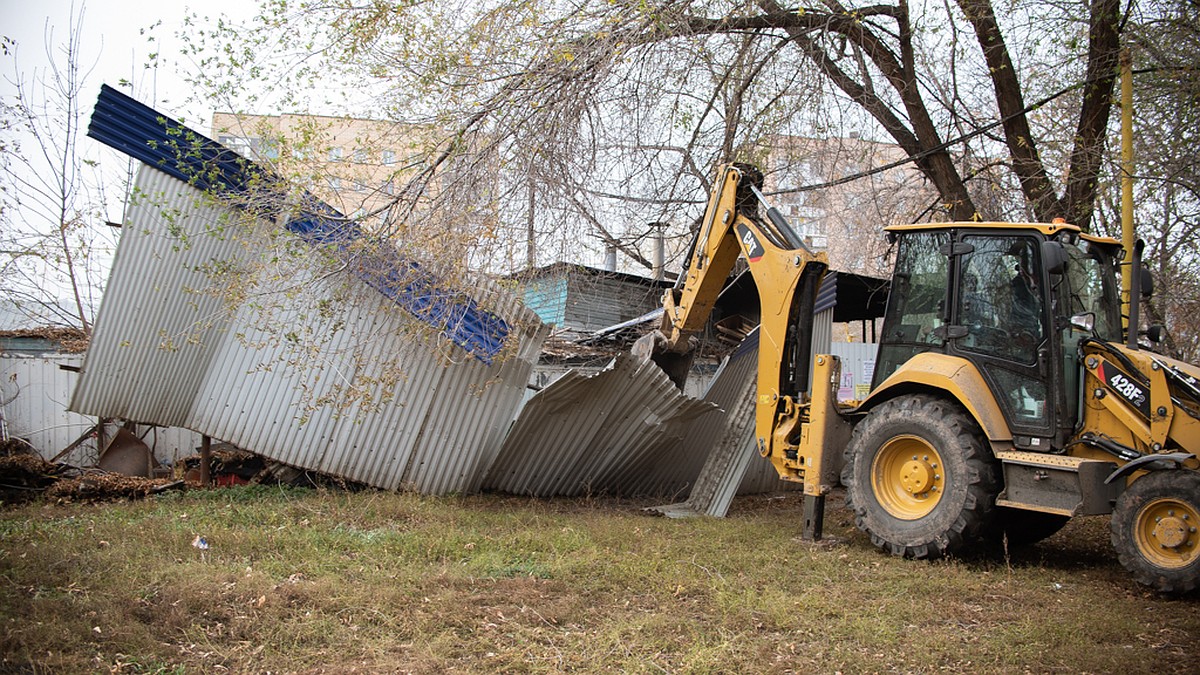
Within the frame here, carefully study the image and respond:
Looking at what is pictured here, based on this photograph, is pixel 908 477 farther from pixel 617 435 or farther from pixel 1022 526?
pixel 617 435

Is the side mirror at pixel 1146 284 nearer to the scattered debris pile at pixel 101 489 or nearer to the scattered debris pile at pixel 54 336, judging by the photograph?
the scattered debris pile at pixel 101 489

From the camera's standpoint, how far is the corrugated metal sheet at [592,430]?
871cm

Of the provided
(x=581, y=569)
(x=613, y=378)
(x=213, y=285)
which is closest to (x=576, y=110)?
(x=613, y=378)

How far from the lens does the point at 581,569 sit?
612 centimetres

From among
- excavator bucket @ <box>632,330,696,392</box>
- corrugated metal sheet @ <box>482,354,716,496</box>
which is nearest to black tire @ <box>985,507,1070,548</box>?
corrugated metal sheet @ <box>482,354,716,496</box>

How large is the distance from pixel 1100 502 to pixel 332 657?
5.18 m

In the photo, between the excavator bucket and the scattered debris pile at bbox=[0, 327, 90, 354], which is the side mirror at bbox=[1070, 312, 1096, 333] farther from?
the scattered debris pile at bbox=[0, 327, 90, 354]

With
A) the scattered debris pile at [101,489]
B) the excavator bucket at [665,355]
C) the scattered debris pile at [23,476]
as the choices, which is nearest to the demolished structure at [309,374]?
→ the excavator bucket at [665,355]

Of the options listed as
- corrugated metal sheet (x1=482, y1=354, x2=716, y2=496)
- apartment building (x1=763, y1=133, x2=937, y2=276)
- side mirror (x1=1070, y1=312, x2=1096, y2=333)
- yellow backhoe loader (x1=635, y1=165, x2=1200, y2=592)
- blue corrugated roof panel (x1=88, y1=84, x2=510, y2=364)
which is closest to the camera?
yellow backhoe loader (x1=635, y1=165, x2=1200, y2=592)

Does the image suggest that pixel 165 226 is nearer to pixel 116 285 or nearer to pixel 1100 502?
pixel 116 285

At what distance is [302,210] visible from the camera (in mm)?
7496

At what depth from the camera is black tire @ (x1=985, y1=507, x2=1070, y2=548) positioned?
7639mm

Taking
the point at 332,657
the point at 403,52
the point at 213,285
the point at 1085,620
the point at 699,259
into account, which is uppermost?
the point at 403,52

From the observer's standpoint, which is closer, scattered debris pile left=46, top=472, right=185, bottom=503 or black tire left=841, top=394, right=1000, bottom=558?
black tire left=841, top=394, right=1000, bottom=558
